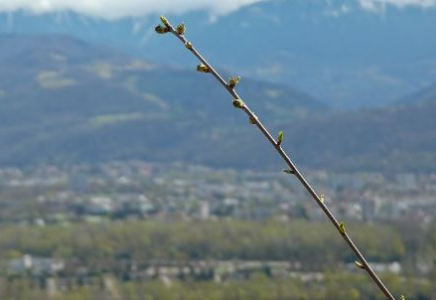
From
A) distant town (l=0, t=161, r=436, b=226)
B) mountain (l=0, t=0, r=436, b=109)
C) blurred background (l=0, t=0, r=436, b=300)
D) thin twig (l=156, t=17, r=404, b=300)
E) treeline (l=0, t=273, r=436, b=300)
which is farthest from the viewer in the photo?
mountain (l=0, t=0, r=436, b=109)

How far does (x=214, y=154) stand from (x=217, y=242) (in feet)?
159

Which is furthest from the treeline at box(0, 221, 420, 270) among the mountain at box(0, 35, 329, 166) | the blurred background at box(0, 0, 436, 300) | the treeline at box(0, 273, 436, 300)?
the mountain at box(0, 35, 329, 166)

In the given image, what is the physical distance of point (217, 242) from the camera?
30828 millimetres

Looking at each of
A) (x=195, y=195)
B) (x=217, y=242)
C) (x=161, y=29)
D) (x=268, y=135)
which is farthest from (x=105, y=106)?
(x=268, y=135)

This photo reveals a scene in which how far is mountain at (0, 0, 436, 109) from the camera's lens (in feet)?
510

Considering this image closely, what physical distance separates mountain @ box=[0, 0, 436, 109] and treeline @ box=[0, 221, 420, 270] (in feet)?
373

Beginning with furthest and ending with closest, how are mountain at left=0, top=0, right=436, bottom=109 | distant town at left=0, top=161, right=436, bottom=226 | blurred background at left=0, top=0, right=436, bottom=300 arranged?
mountain at left=0, top=0, right=436, bottom=109 < distant town at left=0, top=161, right=436, bottom=226 < blurred background at left=0, top=0, right=436, bottom=300

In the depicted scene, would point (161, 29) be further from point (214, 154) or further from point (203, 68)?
point (214, 154)

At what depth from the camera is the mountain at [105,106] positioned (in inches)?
3371

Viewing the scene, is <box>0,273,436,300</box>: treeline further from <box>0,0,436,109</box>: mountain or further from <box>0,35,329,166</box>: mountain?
<box>0,0,436,109</box>: mountain

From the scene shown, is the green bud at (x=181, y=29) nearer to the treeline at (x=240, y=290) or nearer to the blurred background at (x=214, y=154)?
the blurred background at (x=214, y=154)

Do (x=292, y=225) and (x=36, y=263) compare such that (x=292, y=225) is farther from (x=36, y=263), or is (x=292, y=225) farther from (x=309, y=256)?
(x=36, y=263)

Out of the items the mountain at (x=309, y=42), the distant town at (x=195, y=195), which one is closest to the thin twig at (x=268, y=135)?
the distant town at (x=195, y=195)

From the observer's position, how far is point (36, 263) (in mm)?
29828
